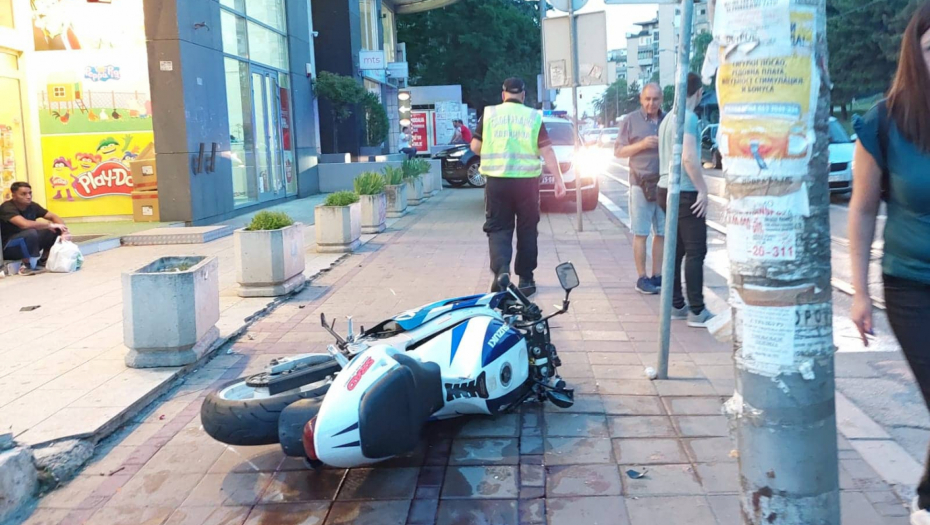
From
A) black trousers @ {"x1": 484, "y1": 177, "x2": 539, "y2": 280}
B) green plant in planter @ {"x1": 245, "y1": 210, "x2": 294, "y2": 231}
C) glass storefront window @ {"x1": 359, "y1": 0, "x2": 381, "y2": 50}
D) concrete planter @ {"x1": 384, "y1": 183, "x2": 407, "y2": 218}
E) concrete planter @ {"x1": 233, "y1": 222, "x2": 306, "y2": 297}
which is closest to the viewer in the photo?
black trousers @ {"x1": 484, "y1": 177, "x2": 539, "y2": 280}

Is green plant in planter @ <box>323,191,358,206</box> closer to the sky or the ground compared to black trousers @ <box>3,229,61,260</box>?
closer to the sky

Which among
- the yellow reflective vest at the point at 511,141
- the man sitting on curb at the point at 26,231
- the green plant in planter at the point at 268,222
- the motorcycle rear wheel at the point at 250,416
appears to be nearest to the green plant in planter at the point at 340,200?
the green plant in planter at the point at 268,222

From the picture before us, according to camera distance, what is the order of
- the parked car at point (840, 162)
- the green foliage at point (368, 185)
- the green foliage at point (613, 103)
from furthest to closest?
the green foliage at point (613, 103) → the parked car at point (840, 162) → the green foliage at point (368, 185)

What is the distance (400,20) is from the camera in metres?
43.2

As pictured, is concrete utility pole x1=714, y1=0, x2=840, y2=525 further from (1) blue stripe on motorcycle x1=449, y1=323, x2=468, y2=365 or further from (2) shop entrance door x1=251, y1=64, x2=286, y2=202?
(2) shop entrance door x1=251, y1=64, x2=286, y2=202

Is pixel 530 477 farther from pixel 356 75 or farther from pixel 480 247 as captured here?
pixel 356 75

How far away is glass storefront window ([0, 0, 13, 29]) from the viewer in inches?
512

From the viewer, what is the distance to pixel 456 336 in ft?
14.3

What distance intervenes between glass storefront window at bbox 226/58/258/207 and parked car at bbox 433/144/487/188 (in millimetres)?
7723

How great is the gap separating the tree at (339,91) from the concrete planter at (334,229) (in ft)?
38.9

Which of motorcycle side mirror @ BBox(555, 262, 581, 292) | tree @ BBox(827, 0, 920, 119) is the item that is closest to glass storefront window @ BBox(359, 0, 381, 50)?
tree @ BBox(827, 0, 920, 119)

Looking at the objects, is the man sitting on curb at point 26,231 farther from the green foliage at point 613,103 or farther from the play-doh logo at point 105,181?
the green foliage at point 613,103

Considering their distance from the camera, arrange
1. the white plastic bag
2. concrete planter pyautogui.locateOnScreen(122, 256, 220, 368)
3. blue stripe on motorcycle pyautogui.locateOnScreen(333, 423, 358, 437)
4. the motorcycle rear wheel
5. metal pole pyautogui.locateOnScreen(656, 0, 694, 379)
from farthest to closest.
A: 1. the white plastic bag
2. concrete planter pyautogui.locateOnScreen(122, 256, 220, 368)
3. metal pole pyautogui.locateOnScreen(656, 0, 694, 379)
4. the motorcycle rear wheel
5. blue stripe on motorcycle pyautogui.locateOnScreen(333, 423, 358, 437)

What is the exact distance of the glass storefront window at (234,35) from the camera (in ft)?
52.6
